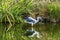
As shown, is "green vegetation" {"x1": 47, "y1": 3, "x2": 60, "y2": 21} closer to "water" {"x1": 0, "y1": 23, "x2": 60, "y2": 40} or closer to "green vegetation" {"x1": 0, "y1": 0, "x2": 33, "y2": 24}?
"water" {"x1": 0, "y1": 23, "x2": 60, "y2": 40}

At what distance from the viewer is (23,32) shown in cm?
872

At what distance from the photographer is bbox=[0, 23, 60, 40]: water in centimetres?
788

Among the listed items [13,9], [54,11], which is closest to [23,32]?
[13,9]

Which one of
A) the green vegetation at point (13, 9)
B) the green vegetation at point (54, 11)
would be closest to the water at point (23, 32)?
the green vegetation at point (13, 9)

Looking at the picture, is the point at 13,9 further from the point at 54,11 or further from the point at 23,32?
the point at 23,32

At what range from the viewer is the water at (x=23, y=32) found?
25.8ft

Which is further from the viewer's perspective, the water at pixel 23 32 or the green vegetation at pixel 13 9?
the green vegetation at pixel 13 9

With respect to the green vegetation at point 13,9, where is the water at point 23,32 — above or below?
below

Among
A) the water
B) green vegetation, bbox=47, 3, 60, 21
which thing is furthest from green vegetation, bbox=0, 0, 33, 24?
green vegetation, bbox=47, 3, 60, 21

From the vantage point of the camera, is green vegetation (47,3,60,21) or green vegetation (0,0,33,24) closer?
green vegetation (0,0,33,24)

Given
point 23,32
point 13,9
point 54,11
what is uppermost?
point 13,9

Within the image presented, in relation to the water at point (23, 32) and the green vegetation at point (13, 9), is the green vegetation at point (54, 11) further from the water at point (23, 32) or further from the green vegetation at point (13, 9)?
the green vegetation at point (13, 9)

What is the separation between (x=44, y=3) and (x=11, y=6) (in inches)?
67.0

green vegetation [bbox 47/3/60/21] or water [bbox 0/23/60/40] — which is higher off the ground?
green vegetation [bbox 47/3/60/21]
